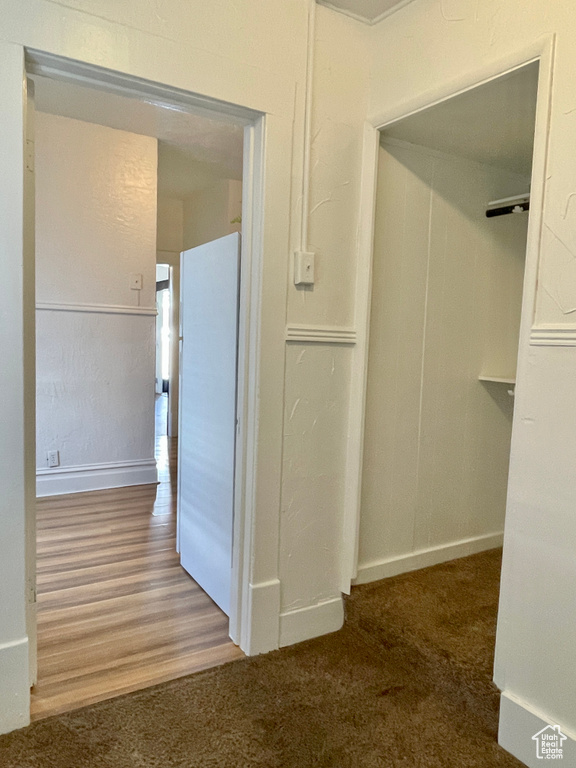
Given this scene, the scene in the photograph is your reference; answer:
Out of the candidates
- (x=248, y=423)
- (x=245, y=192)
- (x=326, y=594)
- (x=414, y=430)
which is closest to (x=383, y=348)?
(x=414, y=430)

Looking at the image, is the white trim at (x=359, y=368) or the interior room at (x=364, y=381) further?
the white trim at (x=359, y=368)

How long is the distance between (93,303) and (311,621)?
2.75m

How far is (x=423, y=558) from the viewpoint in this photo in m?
2.47

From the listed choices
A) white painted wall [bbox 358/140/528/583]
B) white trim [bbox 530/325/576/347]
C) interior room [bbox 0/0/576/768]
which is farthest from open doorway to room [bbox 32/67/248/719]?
white trim [bbox 530/325/576/347]

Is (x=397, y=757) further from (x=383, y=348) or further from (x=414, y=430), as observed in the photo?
(x=383, y=348)

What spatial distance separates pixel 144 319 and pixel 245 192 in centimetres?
235

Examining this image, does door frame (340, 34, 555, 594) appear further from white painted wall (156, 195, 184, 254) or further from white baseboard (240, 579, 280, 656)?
white painted wall (156, 195, 184, 254)

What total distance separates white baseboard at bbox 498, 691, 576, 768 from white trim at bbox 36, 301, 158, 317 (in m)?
3.34

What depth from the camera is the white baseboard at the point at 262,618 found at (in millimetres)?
1918

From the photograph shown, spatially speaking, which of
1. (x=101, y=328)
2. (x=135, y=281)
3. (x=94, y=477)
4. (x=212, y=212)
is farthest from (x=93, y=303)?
(x=212, y=212)

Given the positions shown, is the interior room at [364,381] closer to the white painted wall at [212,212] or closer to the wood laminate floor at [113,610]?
the wood laminate floor at [113,610]

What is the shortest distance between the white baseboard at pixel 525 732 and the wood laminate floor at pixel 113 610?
36.1 inches

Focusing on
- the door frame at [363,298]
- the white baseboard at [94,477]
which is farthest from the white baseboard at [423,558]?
the white baseboard at [94,477]

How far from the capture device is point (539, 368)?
1446mm
